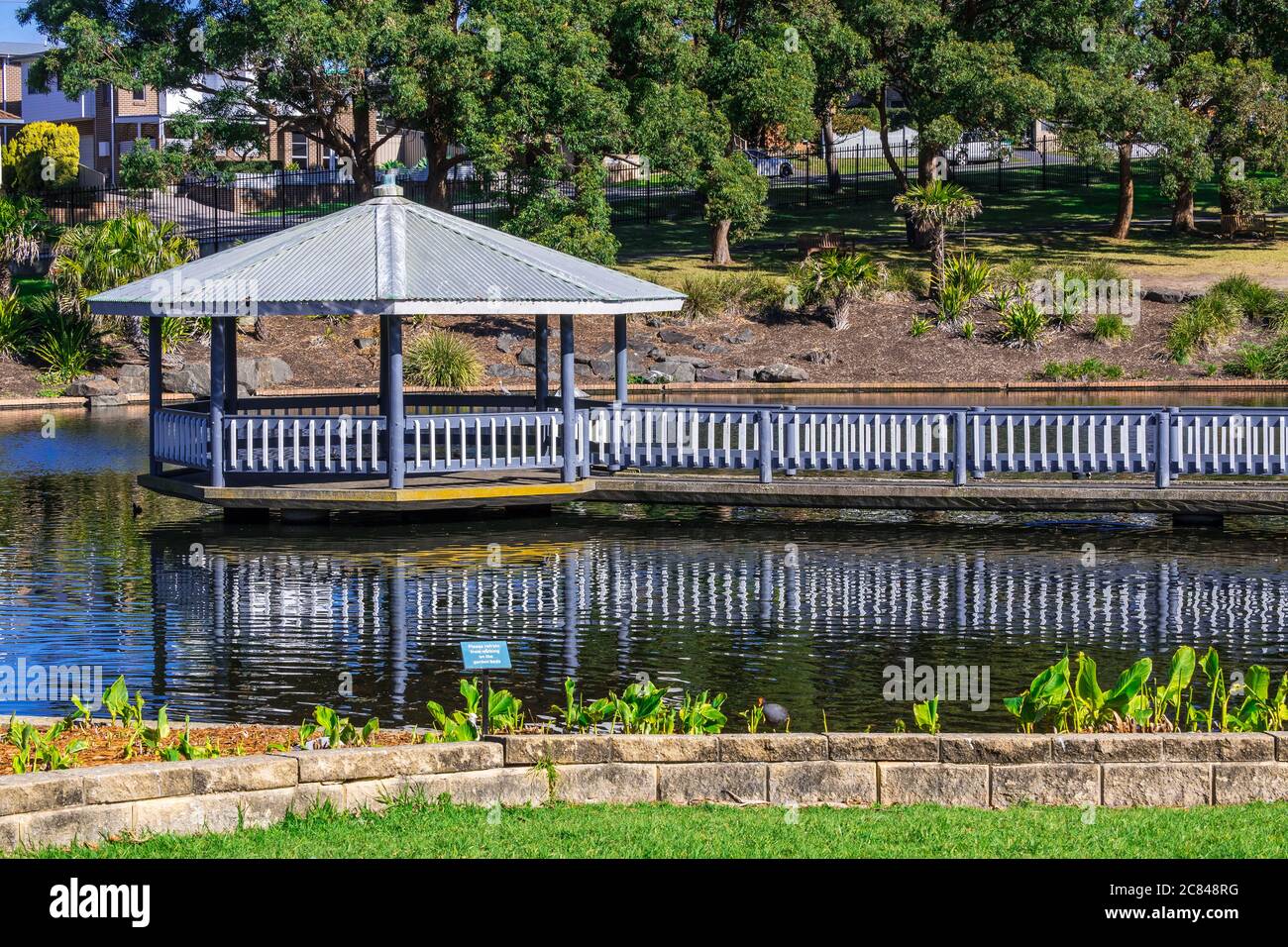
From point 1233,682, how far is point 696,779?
20.6 ft

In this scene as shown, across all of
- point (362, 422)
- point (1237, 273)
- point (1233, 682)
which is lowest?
point (1233, 682)

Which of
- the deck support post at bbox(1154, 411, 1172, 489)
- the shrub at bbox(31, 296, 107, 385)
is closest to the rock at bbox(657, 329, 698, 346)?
the shrub at bbox(31, 296, 107, 385)

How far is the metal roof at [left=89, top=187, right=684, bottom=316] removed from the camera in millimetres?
24188

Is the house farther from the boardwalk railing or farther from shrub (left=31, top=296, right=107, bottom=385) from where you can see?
the boardwalk railing

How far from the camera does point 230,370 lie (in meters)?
27.9

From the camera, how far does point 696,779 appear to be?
10500 millimetres

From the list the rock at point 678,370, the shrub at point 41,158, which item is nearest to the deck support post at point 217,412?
the rock at point 678,370

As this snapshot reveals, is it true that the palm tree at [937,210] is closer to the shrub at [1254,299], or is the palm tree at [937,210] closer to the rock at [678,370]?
the shrub at [1254,299]

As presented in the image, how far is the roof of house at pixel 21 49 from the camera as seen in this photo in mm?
92438

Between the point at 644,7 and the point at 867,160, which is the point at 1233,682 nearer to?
the point at 644,7

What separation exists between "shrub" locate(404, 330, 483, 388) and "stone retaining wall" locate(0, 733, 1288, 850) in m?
35.6

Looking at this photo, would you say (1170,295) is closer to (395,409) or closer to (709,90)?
(709,90)

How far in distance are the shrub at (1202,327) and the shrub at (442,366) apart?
18579 millimetres

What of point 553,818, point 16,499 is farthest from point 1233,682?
point 16,499
